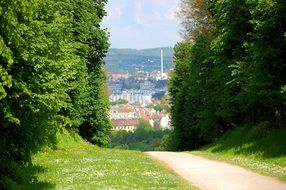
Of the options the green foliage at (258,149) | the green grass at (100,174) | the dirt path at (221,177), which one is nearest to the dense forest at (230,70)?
the green foliage at (258,149)

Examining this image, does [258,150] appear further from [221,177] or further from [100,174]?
[100,174]

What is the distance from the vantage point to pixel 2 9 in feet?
35.6

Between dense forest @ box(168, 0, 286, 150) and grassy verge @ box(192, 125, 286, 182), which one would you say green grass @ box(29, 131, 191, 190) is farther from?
dense forest @ box(168, 0, 286, 150)

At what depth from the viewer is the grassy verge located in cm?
2372

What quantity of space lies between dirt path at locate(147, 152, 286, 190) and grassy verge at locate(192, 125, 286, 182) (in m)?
0.81

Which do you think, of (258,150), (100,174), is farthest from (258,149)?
(100,174)

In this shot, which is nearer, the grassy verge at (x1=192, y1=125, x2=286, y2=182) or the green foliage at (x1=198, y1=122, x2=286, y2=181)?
the grassy verge at (x1=192, y1=125, x2=286, y2=182)

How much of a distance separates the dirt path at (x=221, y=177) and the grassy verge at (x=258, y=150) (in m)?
0.81

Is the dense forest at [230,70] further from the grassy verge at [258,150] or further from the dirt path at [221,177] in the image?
the dirt path at [221,177]

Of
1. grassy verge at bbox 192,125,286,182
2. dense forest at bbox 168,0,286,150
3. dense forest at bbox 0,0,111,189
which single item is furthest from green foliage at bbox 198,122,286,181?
dense forest at bbox 0,0,111,189

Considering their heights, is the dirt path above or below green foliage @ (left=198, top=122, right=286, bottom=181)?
below

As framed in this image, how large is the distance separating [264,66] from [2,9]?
21.5 m

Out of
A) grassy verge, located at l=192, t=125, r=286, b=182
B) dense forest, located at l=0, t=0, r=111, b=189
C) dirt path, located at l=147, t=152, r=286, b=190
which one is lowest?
dirt path, located at l=147, t=152, r=286, b=190

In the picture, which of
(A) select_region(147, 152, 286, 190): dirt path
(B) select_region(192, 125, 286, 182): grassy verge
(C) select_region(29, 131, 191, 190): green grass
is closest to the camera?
(A) select_region(147, 152, 286, 190): dirt path
